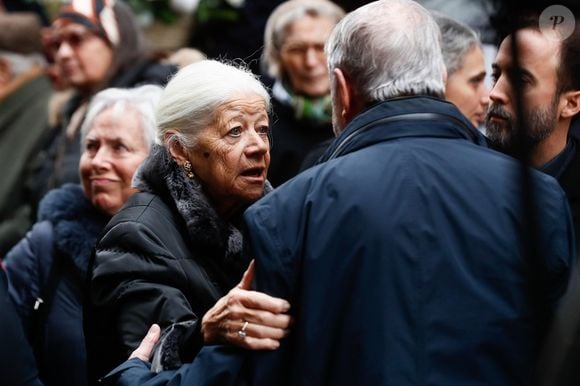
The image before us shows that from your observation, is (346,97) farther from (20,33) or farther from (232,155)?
(20,33)

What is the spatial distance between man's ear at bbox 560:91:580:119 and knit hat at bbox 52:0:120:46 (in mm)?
3069

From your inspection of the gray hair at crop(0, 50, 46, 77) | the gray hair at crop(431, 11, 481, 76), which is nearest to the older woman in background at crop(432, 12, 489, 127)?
the gray hair at crop(431, 11, 481, 76)

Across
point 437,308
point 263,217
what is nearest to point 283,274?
point 263,217

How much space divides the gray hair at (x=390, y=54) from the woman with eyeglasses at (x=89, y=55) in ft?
9.90

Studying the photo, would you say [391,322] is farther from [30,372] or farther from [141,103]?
[141,103]

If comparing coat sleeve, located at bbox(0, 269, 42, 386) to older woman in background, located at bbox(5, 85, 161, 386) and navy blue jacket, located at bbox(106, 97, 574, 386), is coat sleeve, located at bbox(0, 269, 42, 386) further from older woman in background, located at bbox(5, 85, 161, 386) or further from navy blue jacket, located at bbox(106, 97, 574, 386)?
navy blue jacket, located at bbox(106, 97, 574, 386)

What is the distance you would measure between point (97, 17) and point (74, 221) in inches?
77.8

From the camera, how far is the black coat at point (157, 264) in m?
3.44

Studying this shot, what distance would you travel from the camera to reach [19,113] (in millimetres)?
6973

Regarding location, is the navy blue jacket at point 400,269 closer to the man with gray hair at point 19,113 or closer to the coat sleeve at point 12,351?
the coat sleeve at point 12,351

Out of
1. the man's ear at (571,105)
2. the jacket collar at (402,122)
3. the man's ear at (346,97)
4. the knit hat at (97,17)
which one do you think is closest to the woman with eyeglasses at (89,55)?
the knit hat at (97,17)

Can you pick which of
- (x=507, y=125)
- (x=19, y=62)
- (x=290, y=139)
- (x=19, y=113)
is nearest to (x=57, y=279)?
(x=290, y=139)

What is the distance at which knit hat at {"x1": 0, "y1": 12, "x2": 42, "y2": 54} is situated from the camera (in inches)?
291

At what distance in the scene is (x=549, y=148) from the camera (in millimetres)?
3799
